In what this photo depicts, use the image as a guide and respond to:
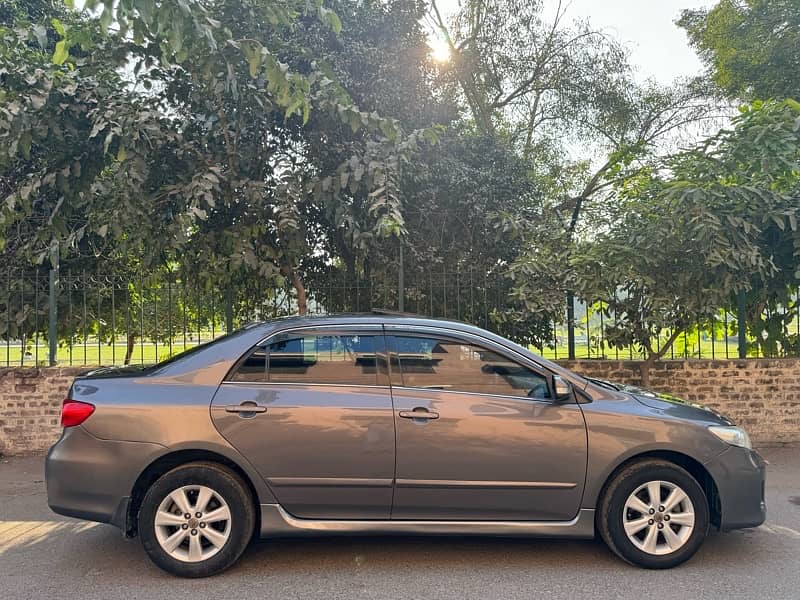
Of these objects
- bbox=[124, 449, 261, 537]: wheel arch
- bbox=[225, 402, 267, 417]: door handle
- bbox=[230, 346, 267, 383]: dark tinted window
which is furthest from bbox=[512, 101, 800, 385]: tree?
bbox=[124, 449, 261, 537]: wheel arch

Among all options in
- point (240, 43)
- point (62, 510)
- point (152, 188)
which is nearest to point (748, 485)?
point (62, 510)

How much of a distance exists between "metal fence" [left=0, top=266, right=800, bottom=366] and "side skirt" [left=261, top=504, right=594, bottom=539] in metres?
3.74

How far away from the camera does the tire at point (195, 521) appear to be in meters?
3.67

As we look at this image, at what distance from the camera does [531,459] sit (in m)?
3.77

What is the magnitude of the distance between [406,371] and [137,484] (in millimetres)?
1763

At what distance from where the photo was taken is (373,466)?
12.3 ft

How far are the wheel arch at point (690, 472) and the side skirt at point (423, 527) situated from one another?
0.23 meters

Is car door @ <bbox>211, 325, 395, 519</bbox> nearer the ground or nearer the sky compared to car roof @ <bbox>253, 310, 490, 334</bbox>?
nearer the ground

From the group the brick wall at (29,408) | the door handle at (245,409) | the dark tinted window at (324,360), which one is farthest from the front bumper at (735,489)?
the brick wall at (29,408)

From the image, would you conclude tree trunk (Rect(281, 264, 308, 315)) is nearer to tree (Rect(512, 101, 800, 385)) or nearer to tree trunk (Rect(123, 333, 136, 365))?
tree trunk (Rect(123, 333, 136, 365))

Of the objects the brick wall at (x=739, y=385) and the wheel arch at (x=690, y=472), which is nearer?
the wheel arch at (x=690, y=472)

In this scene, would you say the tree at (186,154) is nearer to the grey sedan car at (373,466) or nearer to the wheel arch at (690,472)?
the grey sedan car at (373,466)

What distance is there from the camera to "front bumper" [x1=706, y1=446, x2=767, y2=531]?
3.84 meters

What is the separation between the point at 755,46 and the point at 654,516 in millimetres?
11958
